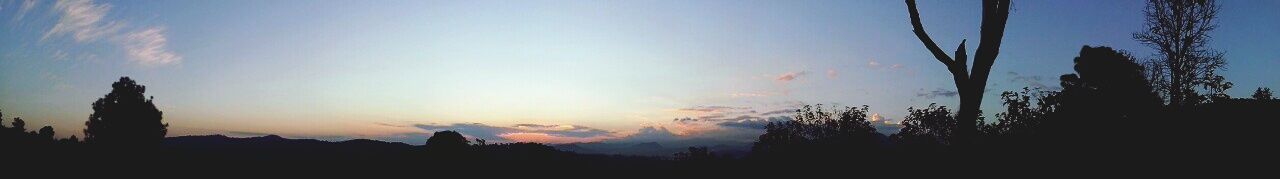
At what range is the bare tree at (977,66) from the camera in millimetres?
4801

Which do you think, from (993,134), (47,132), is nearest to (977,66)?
(993,134)

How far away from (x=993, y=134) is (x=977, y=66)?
19.1 meters

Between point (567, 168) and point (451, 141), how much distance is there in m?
13.5

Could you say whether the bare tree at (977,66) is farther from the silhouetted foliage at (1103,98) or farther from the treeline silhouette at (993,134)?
the silhouetted foliage at (1103,98)

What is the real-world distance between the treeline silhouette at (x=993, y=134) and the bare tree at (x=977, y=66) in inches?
0.5

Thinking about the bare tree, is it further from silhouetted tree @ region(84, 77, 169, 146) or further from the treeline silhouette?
silhouetted tree @ region(84, 77, 169, 146)

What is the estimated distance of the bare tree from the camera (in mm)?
4801

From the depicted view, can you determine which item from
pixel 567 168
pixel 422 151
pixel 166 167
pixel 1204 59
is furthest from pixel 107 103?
pixel 1204 59

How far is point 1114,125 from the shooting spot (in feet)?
55.4

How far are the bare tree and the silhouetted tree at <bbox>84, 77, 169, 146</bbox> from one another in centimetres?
7352

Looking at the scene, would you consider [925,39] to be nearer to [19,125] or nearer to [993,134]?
[993,134]

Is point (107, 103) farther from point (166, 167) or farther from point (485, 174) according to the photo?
point (485, 174)

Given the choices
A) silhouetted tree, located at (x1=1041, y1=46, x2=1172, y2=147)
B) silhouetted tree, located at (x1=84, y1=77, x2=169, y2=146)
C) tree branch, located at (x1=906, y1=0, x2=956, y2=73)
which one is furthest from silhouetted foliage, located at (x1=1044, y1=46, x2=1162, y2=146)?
silhouetted tree, located at (x1=84, y1=77, x2=169, y2=146)

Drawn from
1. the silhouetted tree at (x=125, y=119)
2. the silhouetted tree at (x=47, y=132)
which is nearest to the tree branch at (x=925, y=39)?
the silhouetted tree at (x=125, y=119)
